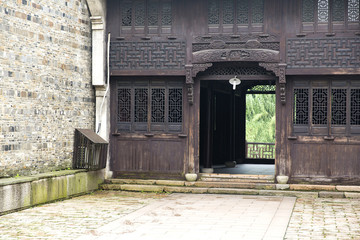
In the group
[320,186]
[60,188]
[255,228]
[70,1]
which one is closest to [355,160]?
[320,186]

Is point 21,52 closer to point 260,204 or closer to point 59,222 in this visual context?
point 59,222

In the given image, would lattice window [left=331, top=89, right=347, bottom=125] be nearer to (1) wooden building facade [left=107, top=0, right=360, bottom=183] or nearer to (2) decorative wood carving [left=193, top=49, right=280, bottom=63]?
(1) wooden building facade [left=107, top=0, right=360, bottom=183]

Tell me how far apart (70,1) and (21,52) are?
2128 millimetres

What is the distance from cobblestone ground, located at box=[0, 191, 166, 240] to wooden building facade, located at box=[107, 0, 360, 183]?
168 cm

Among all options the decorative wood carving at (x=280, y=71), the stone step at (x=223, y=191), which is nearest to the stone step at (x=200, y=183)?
the stone step at (x=223, y=191)

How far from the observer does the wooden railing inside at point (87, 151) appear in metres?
11.4

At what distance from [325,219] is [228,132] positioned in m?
8.29

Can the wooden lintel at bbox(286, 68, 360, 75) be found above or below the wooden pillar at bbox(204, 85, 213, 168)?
above

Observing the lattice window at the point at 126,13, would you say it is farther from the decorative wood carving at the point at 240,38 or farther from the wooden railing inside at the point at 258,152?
the wooden railing inside at the point at 258,152

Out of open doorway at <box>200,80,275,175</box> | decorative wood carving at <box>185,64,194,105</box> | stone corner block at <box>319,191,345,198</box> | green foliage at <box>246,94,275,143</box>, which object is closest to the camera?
stone corner block at <box>319,191,345,198</box>

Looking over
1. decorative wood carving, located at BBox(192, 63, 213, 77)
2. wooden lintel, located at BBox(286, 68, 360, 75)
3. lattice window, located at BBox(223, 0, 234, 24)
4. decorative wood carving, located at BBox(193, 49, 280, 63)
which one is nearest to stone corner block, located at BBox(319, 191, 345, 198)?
wooden lintel, located at BBox(286, 68, 360, 75)

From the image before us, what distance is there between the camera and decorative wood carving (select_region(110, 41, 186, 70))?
481 inches

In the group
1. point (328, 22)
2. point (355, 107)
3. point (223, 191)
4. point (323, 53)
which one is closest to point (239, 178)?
point (223, 191)

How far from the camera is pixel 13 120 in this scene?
964 cm
